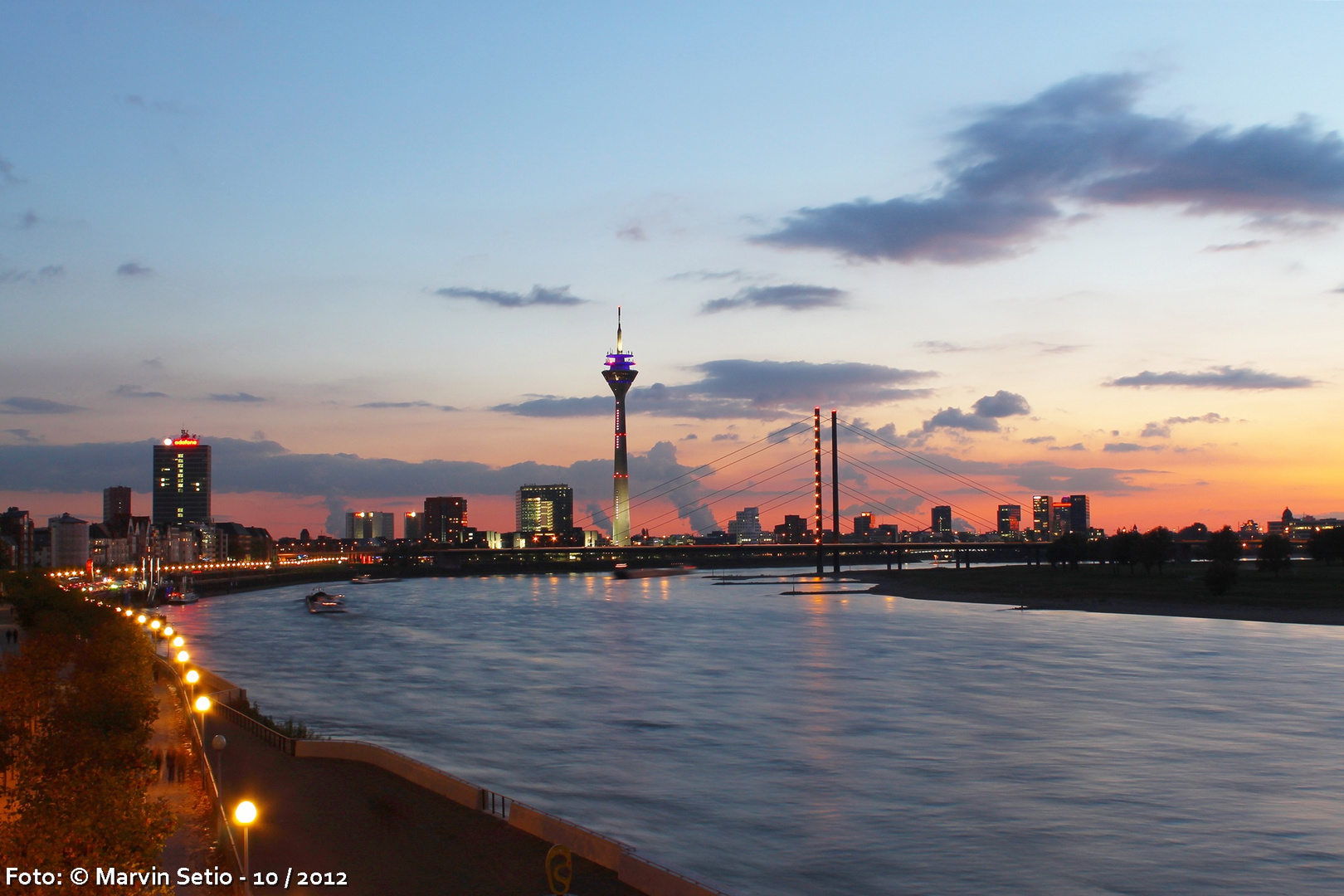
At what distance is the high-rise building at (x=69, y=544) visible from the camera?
178m

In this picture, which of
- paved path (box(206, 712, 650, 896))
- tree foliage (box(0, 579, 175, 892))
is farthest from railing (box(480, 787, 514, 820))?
tree foliage (box(0, 579, 175, 892))

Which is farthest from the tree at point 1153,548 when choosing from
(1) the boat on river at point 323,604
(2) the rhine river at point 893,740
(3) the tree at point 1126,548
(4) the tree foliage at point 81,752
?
(4) the tree foliage at point 81,752

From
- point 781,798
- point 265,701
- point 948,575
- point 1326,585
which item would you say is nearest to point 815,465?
point 948,575

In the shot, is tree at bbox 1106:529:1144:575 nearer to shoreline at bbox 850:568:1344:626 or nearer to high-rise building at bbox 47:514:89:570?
shoreline at bbox 850:568:1344:626

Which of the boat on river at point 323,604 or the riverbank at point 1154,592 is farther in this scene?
the boat on river at point 323,604

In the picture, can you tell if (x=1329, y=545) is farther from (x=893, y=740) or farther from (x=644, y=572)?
(x=644, y=572)

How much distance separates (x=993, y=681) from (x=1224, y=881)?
22657mm

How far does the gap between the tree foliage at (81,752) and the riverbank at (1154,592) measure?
206ft

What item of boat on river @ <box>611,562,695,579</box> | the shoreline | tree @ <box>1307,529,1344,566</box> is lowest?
boat on river @ <box>611,562,695,579</box>

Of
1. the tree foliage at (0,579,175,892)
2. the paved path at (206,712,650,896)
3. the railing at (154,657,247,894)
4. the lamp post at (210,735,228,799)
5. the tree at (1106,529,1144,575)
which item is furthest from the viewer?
the tree at (1106,529,1144,575)

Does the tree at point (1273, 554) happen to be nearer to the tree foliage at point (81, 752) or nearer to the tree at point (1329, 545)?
the tree at point (1329, 545)

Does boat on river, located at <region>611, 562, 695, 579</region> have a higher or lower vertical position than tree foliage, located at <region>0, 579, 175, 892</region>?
lower

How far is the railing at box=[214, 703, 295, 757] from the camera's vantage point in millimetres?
22766

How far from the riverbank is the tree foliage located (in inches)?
2470
